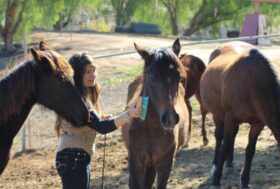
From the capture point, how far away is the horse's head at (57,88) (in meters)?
3.62

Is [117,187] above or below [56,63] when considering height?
below

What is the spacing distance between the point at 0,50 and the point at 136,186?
16742mm

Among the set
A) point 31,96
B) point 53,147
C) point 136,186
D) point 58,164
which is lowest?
point 53,147

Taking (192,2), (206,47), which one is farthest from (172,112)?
(192,2)

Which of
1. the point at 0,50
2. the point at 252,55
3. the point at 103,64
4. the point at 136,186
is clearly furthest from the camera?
the point at 0,50

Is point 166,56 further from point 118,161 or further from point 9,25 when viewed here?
point 9,25

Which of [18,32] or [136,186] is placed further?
[18,32]

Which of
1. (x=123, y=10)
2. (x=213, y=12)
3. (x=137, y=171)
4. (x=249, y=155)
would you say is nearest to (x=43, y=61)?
(x=137, y=171)

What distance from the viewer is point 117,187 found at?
281 inches

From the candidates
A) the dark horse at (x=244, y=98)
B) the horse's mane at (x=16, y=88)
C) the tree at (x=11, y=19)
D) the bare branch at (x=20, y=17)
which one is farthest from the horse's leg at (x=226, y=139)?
the bare branch at (x=20, y=17)

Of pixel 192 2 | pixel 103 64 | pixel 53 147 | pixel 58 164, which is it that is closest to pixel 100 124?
pixel 58 164

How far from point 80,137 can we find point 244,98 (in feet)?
8.89

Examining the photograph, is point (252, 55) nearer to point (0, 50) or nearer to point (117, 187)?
point (117, 187)

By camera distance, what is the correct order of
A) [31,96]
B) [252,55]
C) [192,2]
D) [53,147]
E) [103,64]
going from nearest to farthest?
[31,96] < [252,55] < [53,147] < [103,64] < [192,2]
